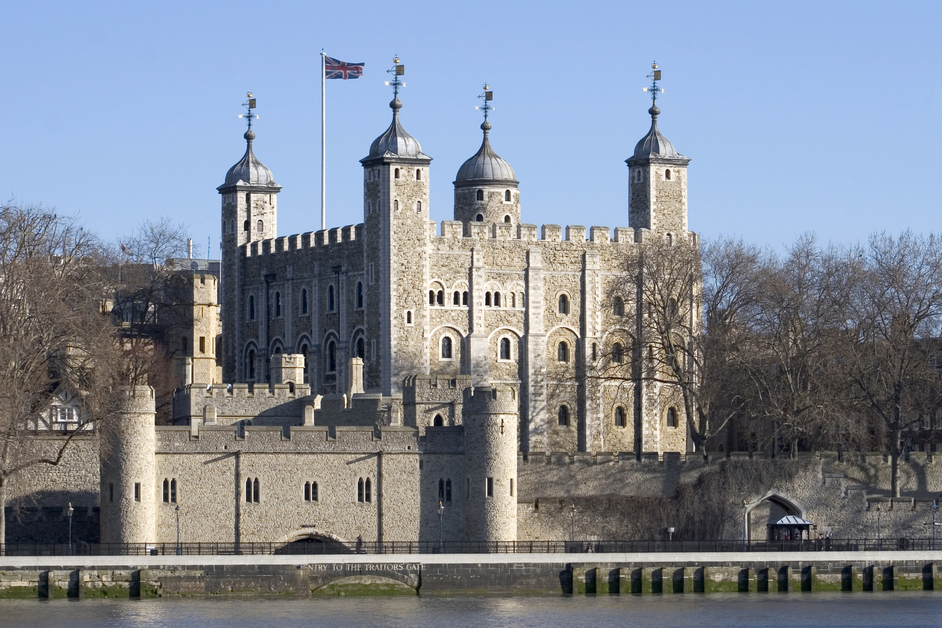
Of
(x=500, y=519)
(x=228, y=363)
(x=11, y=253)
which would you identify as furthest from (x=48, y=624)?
(x=228, y=363)

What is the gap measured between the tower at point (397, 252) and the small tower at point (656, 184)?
1130 cm

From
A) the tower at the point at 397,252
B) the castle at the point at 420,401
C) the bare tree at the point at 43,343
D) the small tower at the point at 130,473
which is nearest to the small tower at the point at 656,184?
the castle at the point at 420,401

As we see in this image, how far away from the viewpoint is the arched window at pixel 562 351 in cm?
10806

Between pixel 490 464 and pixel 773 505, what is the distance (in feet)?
35.1

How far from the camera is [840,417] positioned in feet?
292

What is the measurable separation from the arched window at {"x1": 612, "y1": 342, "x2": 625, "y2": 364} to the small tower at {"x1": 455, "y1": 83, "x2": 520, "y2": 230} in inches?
426

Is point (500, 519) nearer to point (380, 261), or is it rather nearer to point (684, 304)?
point (684, 304)

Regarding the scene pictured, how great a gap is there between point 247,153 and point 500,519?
38514mm

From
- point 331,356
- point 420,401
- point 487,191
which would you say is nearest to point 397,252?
point 331,356

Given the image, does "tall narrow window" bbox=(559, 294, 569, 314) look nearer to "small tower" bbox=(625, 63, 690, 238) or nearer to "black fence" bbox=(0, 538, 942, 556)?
"small tower" bbox=(625, 63, 690, 238)

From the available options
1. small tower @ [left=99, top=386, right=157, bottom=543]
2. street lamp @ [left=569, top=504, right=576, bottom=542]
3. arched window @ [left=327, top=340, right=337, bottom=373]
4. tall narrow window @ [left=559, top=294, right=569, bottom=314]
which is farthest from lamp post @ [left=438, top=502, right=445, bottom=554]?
tall narrow window @ [left=559, top=294, right=569, bottom=314]

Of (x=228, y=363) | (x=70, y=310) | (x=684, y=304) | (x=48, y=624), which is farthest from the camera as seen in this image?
(x=228, y=363)

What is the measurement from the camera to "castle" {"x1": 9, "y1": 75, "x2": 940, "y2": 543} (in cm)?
7919

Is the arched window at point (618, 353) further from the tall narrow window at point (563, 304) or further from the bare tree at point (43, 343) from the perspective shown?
the bare tree at point (43, 343)
